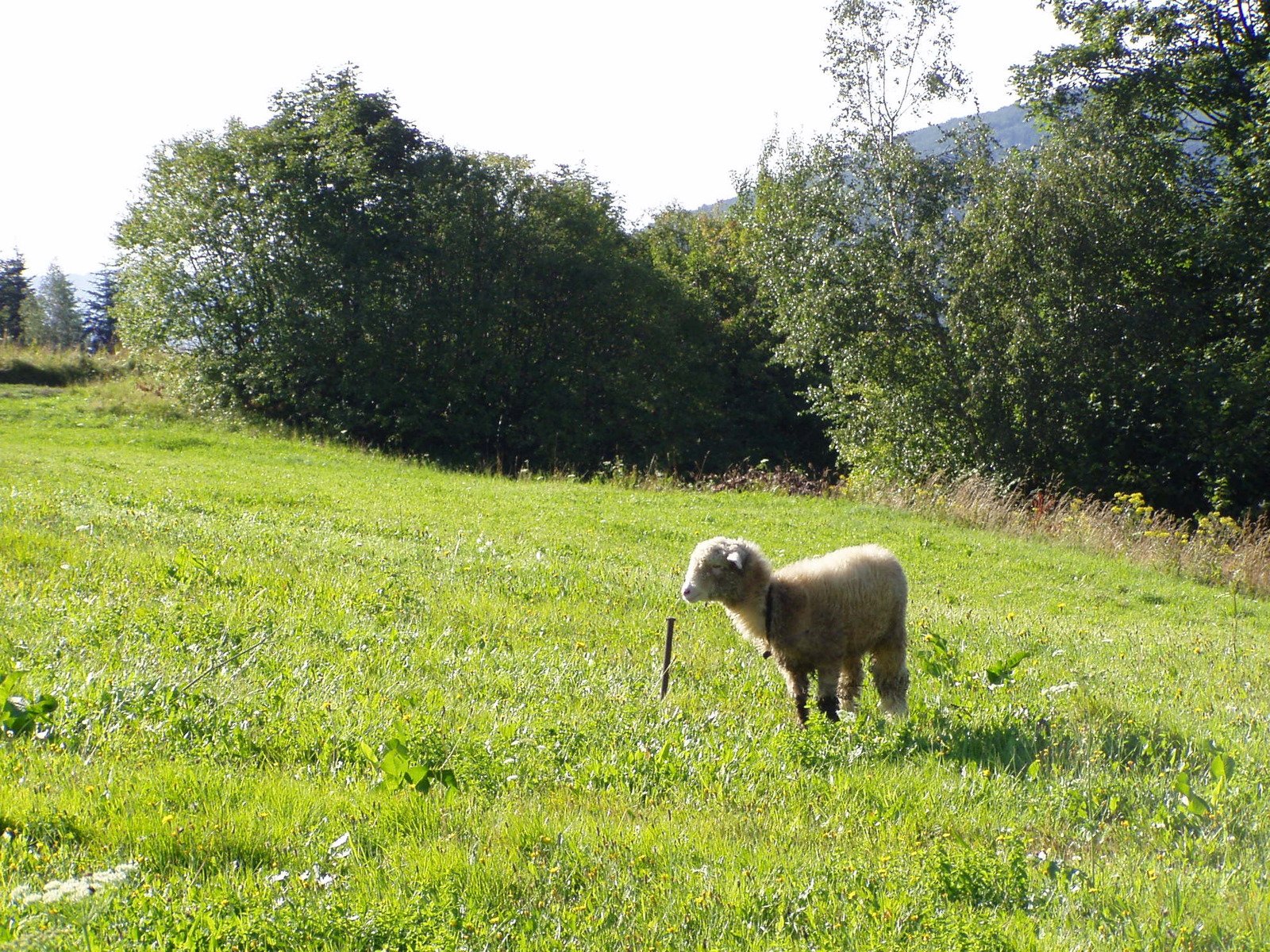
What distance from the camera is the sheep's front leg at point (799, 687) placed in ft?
23.5

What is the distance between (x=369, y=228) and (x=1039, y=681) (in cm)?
3377

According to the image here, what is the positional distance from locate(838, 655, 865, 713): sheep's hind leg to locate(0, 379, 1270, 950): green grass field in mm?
484

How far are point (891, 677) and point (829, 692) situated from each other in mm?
746

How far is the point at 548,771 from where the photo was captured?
5.63 m

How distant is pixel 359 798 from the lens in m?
4.93

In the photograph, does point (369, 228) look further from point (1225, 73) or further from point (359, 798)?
point (359, 798)

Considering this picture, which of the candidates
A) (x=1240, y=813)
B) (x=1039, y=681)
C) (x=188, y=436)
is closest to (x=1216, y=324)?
(x=1039, y=681)

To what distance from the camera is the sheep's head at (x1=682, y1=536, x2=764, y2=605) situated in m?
7.55

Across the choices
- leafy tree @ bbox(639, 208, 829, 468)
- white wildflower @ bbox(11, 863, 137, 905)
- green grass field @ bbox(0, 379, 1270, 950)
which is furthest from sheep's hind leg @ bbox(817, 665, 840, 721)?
leafy tree @ bbox(639, 208, 829, 468)

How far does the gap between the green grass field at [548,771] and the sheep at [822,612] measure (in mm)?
369

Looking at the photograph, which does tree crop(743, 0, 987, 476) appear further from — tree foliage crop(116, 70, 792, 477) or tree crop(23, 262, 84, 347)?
tree crop(23, 262, 84, 347)

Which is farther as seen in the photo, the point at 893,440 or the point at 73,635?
the point at 893,440

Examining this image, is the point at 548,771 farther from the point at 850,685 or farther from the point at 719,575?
the point at 850,685

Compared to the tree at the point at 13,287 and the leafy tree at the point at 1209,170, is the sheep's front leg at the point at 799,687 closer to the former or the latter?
the leafy tree at the point at 1209,170
